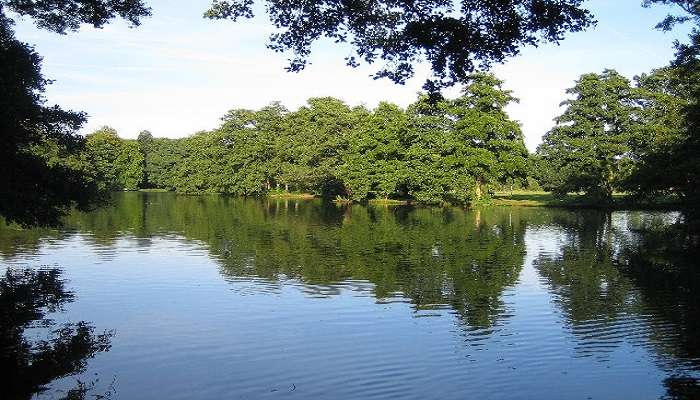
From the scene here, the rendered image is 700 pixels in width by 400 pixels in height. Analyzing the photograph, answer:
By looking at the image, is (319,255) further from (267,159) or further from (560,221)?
(267,159)

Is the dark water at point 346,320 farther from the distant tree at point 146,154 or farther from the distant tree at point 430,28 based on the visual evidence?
the distant tree at point 146,154

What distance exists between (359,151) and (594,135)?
27.7m

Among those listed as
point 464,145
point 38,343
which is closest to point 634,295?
point 38,343

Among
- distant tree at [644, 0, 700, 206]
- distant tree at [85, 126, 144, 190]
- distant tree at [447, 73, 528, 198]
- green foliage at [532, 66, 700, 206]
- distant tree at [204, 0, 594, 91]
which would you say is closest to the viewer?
distant tree at [204, 0, 594, 91]

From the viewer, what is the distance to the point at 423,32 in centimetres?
920

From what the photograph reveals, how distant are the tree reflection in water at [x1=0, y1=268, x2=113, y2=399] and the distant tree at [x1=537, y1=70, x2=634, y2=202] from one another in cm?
5621

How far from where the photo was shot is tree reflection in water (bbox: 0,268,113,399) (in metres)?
11.0

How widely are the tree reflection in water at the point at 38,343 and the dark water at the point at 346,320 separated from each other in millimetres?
56

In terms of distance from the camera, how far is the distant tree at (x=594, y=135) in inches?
2514

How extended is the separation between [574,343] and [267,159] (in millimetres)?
83656

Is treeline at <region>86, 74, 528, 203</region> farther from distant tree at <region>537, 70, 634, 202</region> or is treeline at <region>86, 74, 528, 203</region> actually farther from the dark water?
the dark water

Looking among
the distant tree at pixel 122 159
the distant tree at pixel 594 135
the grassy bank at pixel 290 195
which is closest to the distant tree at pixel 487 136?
the distant tree at pixel 594 135

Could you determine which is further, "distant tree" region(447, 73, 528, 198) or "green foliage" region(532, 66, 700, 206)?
"distant tree" region(447, 73, 528, 198)

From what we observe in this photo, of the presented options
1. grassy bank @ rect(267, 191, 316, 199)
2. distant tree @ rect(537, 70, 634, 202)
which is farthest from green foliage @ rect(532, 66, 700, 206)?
grassy bank @ rect(267, 191, 316, 199)
